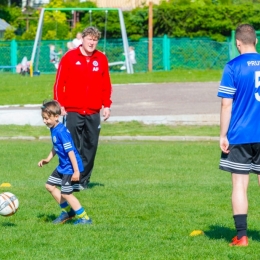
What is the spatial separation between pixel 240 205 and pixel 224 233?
873 mm

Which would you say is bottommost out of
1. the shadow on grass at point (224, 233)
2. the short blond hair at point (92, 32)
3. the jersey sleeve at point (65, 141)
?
the shadow on grass at point (224, 233)

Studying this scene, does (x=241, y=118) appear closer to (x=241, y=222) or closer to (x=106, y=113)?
(x=241, y=222)

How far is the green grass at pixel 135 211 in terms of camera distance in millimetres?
6977

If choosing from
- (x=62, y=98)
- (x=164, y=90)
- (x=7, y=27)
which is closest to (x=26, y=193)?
(x=62, y=98)

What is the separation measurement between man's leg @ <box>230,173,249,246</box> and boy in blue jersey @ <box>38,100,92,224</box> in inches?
71.8

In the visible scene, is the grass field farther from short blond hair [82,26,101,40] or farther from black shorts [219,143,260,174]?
short blond hair [82,26,101,40]

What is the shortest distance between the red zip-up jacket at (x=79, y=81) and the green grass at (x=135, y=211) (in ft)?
4.03

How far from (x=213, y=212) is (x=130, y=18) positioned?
3467 centimetres

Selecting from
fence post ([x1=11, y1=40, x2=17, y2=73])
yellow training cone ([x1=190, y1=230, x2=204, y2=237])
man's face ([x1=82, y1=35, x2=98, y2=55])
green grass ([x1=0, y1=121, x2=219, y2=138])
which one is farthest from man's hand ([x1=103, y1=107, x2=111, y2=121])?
fence post ([x1=11, y1=40, x2=17, y2=73])

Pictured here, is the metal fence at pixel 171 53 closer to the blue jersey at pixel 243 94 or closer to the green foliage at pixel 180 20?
the green foliage at pixel 180 20

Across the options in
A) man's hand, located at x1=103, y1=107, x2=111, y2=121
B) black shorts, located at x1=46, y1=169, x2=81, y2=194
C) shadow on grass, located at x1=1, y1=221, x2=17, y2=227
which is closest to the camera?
black shorts, located at x1=46, y1=169, x2=81, y2=194

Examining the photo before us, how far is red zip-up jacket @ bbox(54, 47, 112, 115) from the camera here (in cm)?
1037

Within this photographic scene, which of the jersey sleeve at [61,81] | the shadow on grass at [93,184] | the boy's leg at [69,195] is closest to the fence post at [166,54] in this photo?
the shadow on grass at [93,184]

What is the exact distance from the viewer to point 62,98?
→ 34.2 ft
